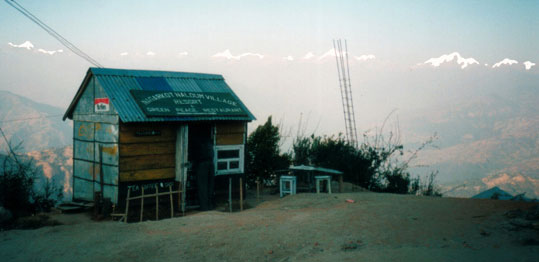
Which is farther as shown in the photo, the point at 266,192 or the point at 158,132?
the point at 266,192

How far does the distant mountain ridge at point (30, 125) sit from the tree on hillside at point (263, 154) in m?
69.8

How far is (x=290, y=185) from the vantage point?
637 inches

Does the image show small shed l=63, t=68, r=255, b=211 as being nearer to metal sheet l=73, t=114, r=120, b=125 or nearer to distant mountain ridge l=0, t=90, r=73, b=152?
metal sheet l=73, t=114, r=120, b=125

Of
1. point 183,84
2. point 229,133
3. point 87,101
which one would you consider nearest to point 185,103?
point 183,84

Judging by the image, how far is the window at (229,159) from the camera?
15.4 metres

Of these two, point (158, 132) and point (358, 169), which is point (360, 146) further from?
point (158, 132)

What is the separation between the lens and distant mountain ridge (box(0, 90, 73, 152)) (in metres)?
84.5

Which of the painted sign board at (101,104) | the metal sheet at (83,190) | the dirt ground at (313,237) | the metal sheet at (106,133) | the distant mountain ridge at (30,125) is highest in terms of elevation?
the distant mountain ridge at (30,125)

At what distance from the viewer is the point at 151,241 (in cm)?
908

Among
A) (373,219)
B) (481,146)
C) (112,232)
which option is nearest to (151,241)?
(112,232)

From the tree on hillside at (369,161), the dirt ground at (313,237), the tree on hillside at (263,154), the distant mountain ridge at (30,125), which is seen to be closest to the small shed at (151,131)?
the dirt ground at (313,237)

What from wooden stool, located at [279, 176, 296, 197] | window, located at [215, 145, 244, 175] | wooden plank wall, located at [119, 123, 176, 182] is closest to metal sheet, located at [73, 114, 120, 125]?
wooden plank wall, located at [119, 123, 176, 182]

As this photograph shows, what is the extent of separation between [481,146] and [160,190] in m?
74.3

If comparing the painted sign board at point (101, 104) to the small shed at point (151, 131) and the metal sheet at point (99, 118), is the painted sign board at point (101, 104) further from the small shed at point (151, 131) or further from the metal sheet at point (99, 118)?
the metal sheet at point (99, 118)
